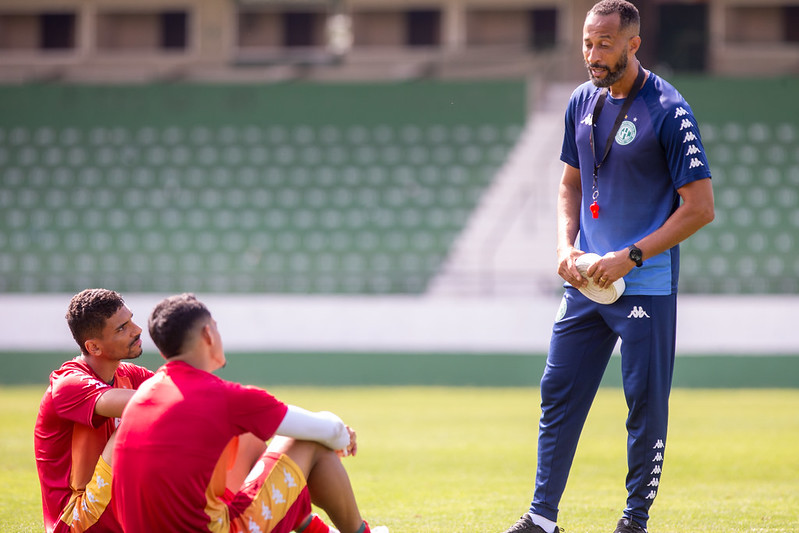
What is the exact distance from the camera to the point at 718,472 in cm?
556

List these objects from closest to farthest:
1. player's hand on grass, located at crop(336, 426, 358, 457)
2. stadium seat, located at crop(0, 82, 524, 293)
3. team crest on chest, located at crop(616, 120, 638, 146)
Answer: player's hand on grass, located at crop(336, 426, 358, 457) → team crest on chest, located at crop(616, 120, 638, 146) → stadium seat, located at crop(0, 82, 524, 293)

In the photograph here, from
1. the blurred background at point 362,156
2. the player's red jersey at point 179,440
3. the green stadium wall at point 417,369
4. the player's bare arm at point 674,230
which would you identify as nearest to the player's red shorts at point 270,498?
the player's red jersey at point 179,440

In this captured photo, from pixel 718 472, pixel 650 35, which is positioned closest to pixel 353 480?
pixel 718 472

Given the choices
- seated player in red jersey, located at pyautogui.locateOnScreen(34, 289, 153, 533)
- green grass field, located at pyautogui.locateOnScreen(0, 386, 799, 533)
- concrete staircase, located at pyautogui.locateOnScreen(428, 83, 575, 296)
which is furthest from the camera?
concrete staircase, located at pyautogui.locateOnScreen(428, 83, 575, 296)

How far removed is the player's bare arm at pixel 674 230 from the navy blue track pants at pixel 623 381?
0.56 feet

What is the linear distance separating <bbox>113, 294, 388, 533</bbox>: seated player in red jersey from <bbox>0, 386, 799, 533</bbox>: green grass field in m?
1.23

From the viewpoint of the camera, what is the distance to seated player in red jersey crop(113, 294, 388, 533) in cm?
260

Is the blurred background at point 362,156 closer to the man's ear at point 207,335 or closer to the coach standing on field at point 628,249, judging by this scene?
the coach standing on field at point 628,249

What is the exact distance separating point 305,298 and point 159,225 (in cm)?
442

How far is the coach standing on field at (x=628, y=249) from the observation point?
3264 millimetres

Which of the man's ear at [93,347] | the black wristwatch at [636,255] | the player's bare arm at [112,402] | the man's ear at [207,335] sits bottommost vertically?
the player's bare arm at [112,402]

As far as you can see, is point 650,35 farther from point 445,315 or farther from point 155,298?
point 155,298

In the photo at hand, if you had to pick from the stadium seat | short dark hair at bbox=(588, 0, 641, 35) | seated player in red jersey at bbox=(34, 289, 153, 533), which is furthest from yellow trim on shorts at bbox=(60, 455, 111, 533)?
the stadium seat

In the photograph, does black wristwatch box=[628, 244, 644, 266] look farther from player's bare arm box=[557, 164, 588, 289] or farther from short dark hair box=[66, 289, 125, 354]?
short dark hair box=[66, 289, 125, 354]
